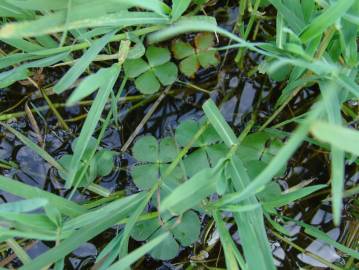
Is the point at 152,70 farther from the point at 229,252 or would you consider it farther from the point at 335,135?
the point at 335,135

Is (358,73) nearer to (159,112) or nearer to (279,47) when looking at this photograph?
(279,47)

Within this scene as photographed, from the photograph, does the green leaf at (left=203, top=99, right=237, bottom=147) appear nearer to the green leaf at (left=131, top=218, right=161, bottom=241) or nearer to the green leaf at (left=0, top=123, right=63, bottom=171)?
the green leaf at (left=131, top=218, right=161, bottom=241)

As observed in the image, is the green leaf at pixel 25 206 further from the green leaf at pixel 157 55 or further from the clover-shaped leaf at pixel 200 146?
the green leaf at pixel 157 55

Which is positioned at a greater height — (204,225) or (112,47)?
(112,47)

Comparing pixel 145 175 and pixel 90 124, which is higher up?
pixel 90 124

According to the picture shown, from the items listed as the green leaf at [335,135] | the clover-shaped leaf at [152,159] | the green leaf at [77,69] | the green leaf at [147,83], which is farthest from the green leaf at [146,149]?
the green leaf at [335,135]

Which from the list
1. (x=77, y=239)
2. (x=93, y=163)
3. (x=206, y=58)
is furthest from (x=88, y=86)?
(x=206, y=58)

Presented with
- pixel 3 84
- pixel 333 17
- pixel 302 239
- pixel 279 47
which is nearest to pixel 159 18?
pixel 279 47
